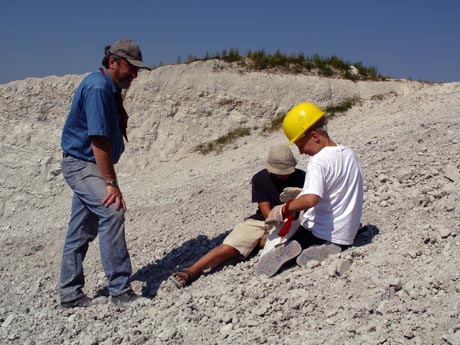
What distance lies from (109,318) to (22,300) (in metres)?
1.47

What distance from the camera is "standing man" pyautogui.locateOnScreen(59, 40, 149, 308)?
490 centimetres

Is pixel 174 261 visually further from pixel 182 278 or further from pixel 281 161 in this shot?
pixel 281 161

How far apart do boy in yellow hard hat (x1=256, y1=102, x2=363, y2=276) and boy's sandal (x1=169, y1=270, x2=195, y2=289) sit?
713 mm

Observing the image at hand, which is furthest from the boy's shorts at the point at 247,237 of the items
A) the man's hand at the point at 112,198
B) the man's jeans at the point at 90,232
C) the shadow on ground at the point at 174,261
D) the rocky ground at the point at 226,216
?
the man's hand at the point at 112,198

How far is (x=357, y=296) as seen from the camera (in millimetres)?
4246

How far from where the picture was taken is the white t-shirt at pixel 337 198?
15.6ft

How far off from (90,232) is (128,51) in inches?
70.7

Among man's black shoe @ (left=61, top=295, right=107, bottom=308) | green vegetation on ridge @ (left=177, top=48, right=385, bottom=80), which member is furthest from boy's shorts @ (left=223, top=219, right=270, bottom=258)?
green vegetation on ridge @ (left=177, top=48, right=385, bottom=80)

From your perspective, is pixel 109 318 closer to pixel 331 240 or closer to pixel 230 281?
pixel 230 281

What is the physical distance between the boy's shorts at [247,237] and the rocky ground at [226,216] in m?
0.16

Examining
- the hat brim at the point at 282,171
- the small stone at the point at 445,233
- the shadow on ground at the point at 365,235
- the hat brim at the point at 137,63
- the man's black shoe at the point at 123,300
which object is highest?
the hat brim at the point at 137,63

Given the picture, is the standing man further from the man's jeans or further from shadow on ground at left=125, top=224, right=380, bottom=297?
shadow on ground at left=125, top=224, right=380, bottom=297

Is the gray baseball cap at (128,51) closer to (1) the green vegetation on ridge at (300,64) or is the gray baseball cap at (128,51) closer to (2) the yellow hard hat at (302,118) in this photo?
(2) the yellow hard hat at (302,118)

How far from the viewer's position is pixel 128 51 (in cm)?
495
